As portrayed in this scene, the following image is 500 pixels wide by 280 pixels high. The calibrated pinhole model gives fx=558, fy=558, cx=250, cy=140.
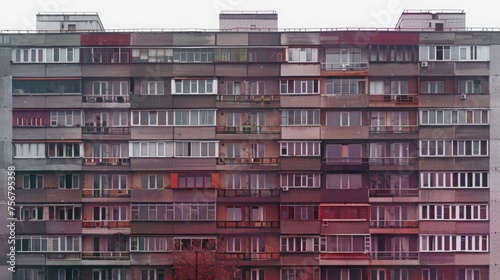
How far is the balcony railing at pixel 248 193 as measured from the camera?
103 ft

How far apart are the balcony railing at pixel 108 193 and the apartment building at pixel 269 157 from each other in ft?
0.40

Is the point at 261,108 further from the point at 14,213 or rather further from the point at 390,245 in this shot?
the point at 14,213

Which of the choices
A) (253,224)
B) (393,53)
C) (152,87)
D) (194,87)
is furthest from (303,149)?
(152,87)

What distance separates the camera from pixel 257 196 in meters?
31.4

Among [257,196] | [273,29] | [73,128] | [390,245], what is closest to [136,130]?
[73,128]

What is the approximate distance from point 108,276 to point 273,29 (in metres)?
17.0

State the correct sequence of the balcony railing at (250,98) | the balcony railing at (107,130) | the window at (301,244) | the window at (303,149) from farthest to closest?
the balcony railing at (107,130)
the balcony railing at (250,98)
the window at (303,149)
the window at (301,244)

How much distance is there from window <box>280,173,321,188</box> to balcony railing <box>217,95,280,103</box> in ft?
14.1

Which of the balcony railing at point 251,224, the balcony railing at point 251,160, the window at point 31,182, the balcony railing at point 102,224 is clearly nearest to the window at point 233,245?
the balcony railing at point 251,224

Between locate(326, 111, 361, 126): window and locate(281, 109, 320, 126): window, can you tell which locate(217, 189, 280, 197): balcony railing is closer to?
locate(281, 109, 320, 126): window

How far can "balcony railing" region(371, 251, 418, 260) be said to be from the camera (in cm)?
3111

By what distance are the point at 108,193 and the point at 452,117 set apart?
19.9 metres

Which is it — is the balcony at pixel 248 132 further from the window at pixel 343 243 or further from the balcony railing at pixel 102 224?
the balcony railing at pixel 102 224

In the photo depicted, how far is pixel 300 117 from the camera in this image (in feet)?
103
